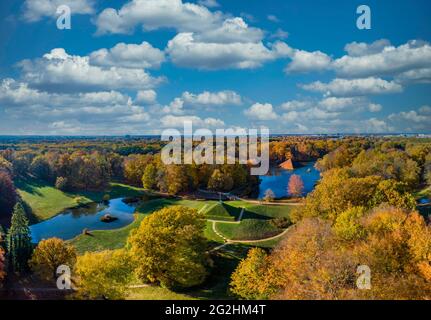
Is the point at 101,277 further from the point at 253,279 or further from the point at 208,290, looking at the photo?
the point at 253,279

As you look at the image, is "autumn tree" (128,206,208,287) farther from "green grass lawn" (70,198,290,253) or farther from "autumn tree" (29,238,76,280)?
"green grass lawn" (70,198,290,253)

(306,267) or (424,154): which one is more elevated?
(424,154)

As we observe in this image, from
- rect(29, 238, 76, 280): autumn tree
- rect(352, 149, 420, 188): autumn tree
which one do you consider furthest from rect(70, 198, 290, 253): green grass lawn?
rect(352, 149, 420, 188): autumn tree

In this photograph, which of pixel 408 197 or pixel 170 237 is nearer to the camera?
pixel 170 237

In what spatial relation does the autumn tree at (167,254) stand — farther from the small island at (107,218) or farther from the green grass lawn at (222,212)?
the small island at (107,218)
